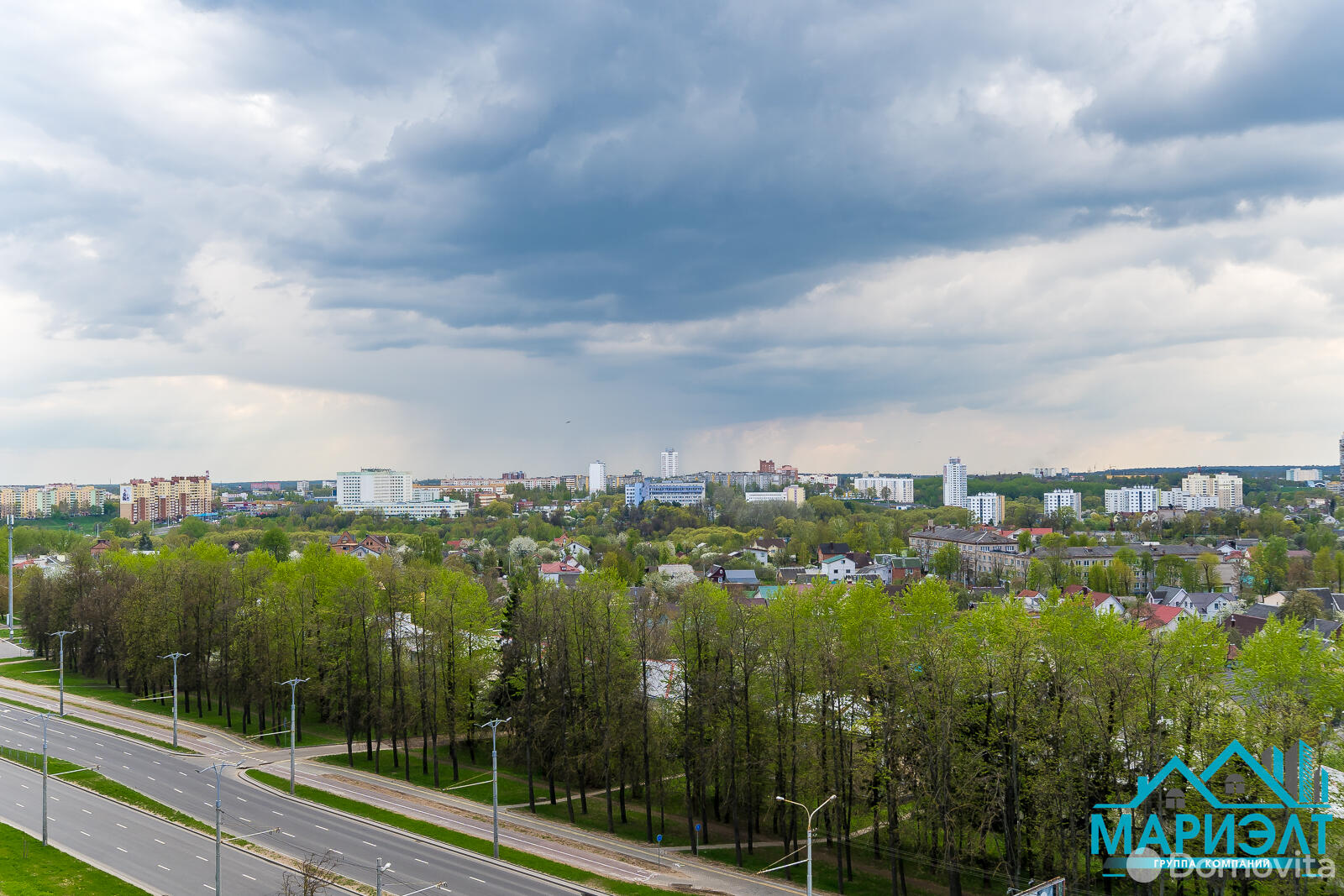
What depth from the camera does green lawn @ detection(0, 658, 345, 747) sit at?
59.3 metres

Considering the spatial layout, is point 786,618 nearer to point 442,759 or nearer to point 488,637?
point 488,637

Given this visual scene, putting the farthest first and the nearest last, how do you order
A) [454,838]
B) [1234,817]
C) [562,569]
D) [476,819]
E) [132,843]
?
[562,569]
[476,819]
[454,838]
[132,843]
[1234,817]

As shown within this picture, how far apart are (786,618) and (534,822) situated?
16.2m

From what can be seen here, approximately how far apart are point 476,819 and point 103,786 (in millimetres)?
19945

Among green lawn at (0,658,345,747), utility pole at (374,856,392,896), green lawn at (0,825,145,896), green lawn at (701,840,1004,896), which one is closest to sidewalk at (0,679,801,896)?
green lawn at (701,840,1004,896)

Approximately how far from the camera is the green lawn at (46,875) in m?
32.9

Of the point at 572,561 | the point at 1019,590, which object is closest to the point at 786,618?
Result: the point at 1019,590

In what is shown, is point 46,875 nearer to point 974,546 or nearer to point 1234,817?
point 1234,817

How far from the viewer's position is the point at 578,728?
4631 cm

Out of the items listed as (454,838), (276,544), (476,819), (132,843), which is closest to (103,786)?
(132,843)

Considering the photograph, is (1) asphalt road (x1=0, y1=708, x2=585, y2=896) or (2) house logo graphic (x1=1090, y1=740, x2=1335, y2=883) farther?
(1) asphalt road (x1=0, y1=708, x2=585, y2=896)

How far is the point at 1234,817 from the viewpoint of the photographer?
2841 cm

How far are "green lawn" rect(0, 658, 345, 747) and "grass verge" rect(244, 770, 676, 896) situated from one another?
10.5 m

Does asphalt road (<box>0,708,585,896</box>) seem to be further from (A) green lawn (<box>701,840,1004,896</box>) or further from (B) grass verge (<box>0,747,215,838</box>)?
(A) green lawn (<box>701,840,1004,896</box>)
